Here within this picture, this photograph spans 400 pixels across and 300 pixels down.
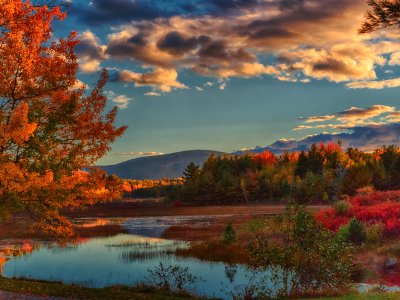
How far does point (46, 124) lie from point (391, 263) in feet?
77.5

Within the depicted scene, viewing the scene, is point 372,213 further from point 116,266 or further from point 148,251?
point 116,266

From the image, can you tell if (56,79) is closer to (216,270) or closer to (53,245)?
(216,270)

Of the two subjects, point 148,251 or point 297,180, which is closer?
point 148,251

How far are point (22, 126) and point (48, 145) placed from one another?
7.93 feet

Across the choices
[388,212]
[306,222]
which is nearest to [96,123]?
[306,222]

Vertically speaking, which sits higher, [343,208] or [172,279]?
[343,208]

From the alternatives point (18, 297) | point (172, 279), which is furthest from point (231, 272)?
point (18, 297)

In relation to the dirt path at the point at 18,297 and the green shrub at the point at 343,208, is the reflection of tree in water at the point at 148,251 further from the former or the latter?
the dirt path at the point at 18,297

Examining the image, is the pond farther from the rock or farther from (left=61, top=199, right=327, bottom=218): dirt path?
(left=61, top=199, right=327, bottom=218): dirt path

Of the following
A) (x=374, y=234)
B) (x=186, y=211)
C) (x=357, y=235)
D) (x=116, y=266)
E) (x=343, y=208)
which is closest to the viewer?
(x=116, y=266)

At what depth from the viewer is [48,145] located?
21.5 metres

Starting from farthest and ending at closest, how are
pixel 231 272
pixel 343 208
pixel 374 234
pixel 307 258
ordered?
pixel 343 208
pixel 374 234
pixel 231 272
pixel 307 258

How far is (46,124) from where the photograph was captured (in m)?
22.1

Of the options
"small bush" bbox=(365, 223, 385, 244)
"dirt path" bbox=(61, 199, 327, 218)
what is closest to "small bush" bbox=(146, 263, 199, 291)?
"small bush" bbox=(365, 223, 385, 244)
